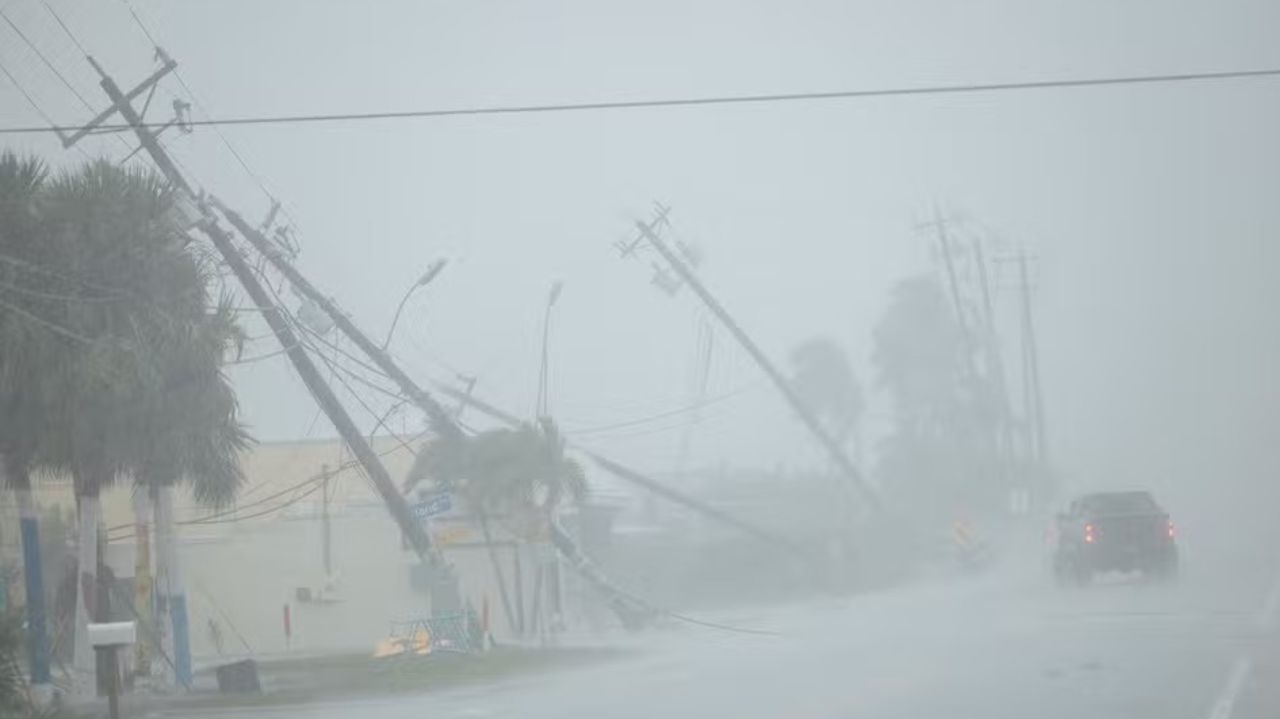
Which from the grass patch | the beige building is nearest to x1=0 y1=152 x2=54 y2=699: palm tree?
the grass patch

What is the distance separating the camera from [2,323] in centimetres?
2495

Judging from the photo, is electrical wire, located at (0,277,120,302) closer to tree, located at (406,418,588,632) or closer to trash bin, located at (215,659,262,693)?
trash bin, located at (215,659,262,693)

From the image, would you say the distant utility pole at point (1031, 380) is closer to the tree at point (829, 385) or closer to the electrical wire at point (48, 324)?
the tree at point (829, 385)

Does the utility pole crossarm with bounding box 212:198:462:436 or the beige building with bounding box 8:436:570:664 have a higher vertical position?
the utility pole crossarm with bounding box 212:198:462:436

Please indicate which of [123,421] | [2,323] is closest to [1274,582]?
[123,421]

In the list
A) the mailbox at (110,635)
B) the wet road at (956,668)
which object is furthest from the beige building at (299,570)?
the mailbox at (110,635)

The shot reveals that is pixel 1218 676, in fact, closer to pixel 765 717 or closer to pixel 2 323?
pixel 765 717

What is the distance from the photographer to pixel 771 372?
55438 mm

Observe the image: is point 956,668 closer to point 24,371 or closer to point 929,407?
point 24,371

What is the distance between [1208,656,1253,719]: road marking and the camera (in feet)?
58.5

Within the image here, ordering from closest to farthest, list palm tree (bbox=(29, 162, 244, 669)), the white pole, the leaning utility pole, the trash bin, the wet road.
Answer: the wet road
palm tree (bbox=(29, 162, 244, 669))
the trash bin
the white pole
the leaning utility pole

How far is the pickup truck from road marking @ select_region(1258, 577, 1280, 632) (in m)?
2.69

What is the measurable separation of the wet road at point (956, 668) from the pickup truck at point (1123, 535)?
0.70 meters

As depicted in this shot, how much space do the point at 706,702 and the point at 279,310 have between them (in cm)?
1491
